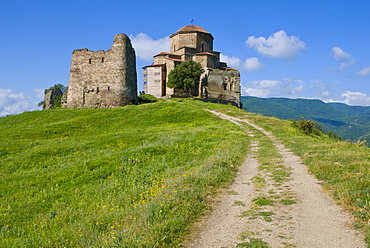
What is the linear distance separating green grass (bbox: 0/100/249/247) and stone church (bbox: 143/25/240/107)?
3857 cm

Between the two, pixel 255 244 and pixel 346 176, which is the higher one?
pixel 346 176

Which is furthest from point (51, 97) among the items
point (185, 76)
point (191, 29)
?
point (191, 29)

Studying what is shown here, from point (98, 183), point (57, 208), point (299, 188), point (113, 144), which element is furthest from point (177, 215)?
point (113, 144)

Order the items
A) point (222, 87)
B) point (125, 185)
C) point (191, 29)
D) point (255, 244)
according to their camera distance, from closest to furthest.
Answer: point (255, 244), point (125, 185), point (222, 87), point (191, 29)

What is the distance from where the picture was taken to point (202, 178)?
10.1 metres

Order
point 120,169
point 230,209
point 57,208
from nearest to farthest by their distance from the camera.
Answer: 1. point 230,209
2. point 57,208
3. point 120,169

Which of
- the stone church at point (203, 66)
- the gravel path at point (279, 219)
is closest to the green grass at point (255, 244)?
the gravel path at point (279, 219)

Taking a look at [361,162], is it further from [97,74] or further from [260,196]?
[97,74]

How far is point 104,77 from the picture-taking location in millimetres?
39125

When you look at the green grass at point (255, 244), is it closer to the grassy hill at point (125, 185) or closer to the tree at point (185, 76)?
the grassy hill at point (125, 185)

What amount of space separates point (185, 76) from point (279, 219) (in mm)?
54724

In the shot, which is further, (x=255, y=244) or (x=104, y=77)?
(x=104, y=77)

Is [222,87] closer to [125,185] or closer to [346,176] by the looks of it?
[125,185]

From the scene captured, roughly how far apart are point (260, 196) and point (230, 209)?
1.28 metres
